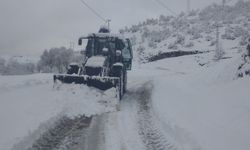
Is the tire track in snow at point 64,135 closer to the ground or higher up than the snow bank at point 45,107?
closer to the ground

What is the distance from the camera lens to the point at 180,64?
41.4 meters

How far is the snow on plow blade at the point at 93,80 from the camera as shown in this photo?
14844 millimetres

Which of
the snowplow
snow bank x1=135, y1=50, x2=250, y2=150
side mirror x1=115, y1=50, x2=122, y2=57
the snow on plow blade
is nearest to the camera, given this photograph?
snow bank x1=135, y1=50, x2=250, y2=150

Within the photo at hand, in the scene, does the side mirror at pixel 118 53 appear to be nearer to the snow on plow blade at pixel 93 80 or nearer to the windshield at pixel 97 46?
the windshield at pixel 97 46

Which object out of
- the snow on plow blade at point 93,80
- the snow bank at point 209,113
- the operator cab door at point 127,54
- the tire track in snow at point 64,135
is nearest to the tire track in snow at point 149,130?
the snow bank at point 209,113

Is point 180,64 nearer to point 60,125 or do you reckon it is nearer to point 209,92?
point 209,92

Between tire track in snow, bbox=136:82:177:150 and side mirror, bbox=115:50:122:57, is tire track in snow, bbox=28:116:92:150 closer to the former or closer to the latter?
tire track in snow, bbox=136:82:177:150

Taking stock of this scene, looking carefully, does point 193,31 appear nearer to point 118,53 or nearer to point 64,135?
point 118,53

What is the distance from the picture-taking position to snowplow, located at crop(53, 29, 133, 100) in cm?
1505

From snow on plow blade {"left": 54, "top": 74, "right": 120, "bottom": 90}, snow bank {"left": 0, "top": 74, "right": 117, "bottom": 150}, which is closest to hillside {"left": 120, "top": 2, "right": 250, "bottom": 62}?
snow on plow blade {"left": 54, "top": 74, "right": 120, "bottom": 90}

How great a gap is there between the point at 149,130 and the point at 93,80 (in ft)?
17.2

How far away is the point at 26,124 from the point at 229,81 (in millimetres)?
9006

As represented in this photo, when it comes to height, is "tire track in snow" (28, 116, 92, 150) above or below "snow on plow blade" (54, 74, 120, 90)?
below

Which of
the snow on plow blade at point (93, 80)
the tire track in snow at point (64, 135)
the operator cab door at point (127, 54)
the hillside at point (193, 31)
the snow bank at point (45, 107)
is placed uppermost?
the hillside at point (193, 31)
